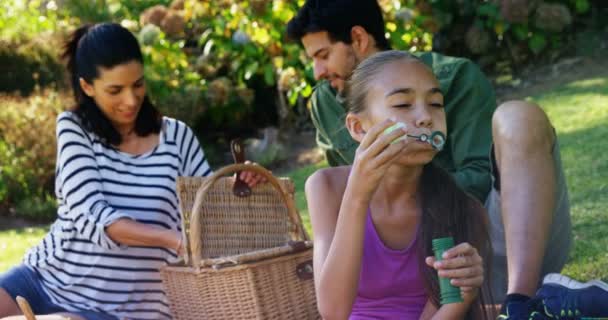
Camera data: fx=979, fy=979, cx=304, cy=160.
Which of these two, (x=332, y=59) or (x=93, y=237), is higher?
(x=332, y=59)

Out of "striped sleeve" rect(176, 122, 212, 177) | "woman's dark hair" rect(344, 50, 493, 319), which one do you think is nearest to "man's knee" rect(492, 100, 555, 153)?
"woman's dark hair" rect(344, 50, 493, 319)

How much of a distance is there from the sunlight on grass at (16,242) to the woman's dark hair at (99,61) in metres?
2.24

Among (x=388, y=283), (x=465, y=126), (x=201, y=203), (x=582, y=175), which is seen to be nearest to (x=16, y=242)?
(x=201, y=203)

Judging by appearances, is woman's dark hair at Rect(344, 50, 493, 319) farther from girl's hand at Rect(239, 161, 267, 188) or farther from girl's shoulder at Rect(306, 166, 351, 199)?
girl's hand at Rect(239, 161, 267, 188)

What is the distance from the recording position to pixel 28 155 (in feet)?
24.6

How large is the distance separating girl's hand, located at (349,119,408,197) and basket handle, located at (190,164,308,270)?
3.21 feet

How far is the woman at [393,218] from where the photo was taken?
103 inches

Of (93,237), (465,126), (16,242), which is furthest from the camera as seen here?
(16,242)

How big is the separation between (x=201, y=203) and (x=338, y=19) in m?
0.91

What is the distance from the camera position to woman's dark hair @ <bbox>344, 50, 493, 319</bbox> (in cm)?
279

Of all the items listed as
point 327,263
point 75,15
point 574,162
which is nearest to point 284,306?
point 327,263

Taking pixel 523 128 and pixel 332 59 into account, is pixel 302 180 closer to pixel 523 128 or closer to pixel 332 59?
pixel 332 59

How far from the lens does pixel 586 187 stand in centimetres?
525

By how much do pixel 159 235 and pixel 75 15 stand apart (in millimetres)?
6047
